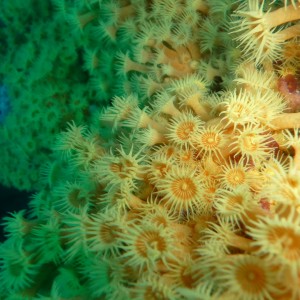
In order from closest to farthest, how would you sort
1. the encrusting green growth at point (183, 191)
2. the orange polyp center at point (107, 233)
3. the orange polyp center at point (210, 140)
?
→ the encrusting green growth at point (183, 191), the orange polyp center at point (107, 233), the orange polyp center at point (210, 140)

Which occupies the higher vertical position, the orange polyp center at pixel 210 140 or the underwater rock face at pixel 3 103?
the orange polyp center at pixel 210 140

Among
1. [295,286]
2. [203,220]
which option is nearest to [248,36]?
[203,220]

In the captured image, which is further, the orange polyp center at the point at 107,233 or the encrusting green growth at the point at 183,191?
the orange polyp center at the point at 107,233

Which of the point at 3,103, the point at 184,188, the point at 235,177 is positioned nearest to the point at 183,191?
the point at 184,188

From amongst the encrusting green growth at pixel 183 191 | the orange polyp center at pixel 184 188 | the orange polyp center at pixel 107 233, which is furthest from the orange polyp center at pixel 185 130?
the orange polyp center at pixel 107 233

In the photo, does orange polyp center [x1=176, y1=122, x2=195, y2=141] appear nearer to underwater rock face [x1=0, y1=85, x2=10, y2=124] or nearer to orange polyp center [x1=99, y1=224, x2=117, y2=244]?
orange polyp center [x1=99, y1=224, x2=117, y2=244]

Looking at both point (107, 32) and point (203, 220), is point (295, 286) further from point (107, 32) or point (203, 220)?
point (107, 32)

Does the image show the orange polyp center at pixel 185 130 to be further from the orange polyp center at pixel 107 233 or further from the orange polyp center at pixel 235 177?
the orange polyp center at pixel 107 233

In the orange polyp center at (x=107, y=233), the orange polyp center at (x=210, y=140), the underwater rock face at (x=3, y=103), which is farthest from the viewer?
the underwater rock face at (x=3, y=103)
